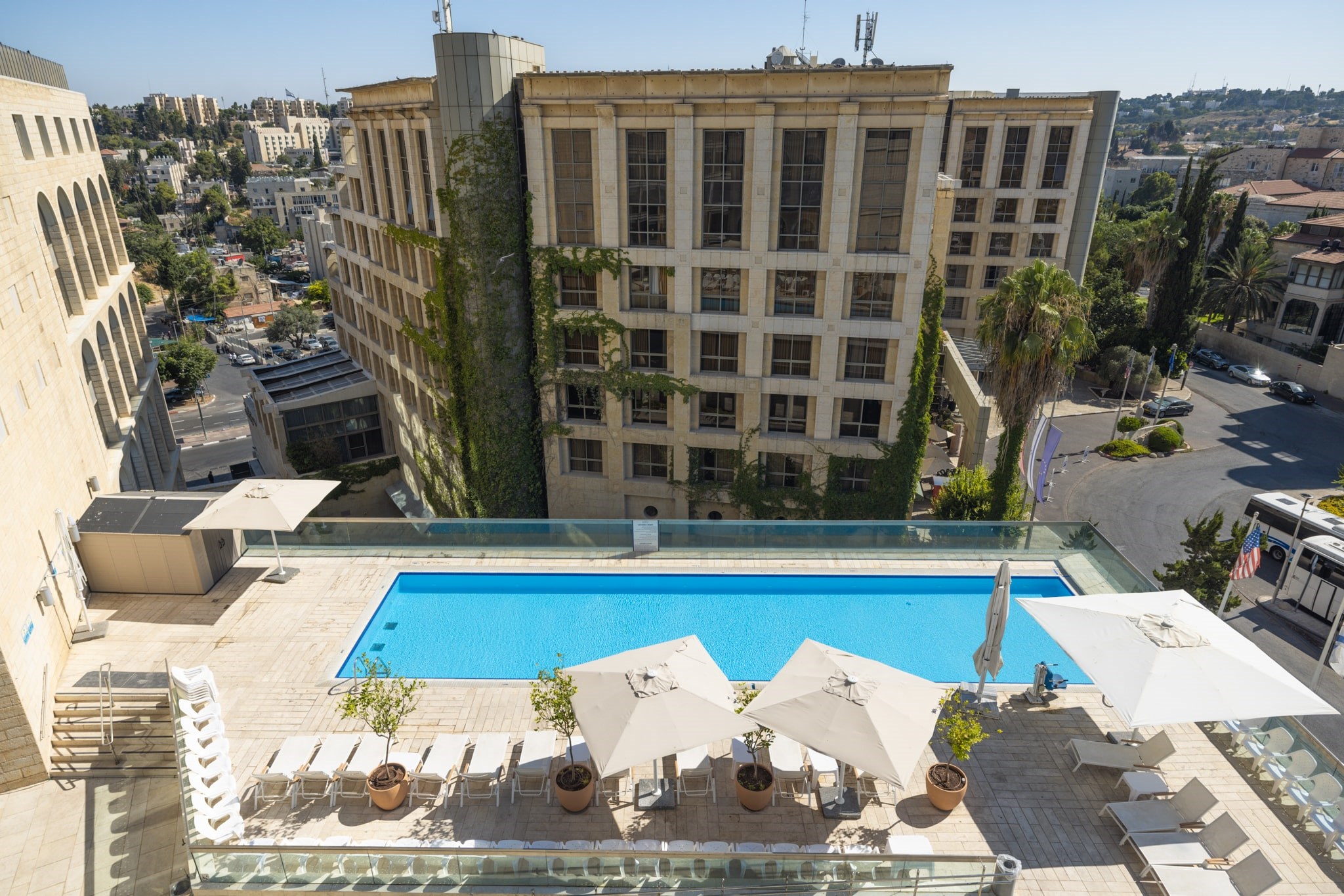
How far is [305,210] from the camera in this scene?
185 m

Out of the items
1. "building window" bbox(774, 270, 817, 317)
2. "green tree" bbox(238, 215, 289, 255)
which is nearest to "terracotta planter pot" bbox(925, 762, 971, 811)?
"building window" bbox(774, 270, 817, 317)

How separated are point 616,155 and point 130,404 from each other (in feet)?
74.9

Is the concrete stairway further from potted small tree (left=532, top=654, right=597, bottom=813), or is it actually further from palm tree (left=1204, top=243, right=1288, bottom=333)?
palm tree (left=1204, top=243, right=1288, bottom=333)

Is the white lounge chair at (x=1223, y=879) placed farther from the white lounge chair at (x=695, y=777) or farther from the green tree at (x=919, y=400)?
the green tree at (x=919, y=400)

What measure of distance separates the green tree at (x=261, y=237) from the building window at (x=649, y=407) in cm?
16190

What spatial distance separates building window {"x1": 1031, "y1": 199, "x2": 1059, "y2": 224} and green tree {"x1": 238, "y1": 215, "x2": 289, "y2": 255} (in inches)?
6384

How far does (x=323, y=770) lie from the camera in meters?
13.3

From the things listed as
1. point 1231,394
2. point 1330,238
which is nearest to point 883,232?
point 1231,394

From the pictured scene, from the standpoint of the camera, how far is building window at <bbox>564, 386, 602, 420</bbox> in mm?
31109

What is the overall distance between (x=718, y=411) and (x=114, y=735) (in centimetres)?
2192

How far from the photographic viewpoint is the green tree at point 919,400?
27.9 m

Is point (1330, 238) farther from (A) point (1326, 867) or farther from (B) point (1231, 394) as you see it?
(A) point (1326, 867)

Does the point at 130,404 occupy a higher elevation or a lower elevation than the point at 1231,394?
higher

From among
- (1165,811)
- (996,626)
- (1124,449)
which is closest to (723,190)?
(996,626)
